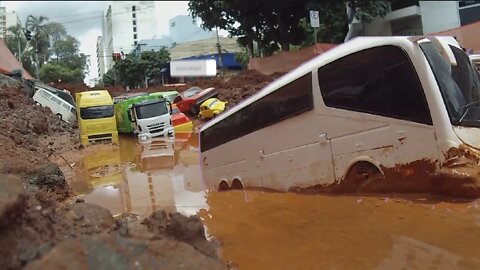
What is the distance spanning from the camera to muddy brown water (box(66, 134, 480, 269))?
472 cm

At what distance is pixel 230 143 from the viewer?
10.5 meters

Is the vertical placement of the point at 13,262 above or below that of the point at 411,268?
above

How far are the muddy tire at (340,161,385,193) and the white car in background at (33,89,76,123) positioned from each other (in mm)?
27759

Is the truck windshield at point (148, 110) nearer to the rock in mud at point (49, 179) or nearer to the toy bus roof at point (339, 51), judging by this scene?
the rock in mud at point (49, 179)

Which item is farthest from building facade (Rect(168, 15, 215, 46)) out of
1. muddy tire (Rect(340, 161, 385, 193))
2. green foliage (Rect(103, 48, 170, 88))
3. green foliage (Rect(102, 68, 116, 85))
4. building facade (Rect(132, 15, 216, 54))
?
muddy tire (Rect(340, 161, 385, 193))

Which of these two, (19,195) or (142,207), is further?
(142,207)

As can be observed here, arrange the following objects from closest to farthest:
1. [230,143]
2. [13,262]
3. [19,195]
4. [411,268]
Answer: [13,262], [19,195], [411,268], [230,143]

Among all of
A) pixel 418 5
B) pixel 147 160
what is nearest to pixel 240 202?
pixel 147 160

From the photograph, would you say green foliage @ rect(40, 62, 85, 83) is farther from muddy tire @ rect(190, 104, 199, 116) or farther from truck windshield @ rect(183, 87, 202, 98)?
muddy tire @ rect(190, 104, 199, 116)

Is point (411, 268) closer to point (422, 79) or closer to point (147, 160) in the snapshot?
point (422, 79)

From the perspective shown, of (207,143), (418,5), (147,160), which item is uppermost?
(418,5)

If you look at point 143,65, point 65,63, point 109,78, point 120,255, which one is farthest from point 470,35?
point 65,63

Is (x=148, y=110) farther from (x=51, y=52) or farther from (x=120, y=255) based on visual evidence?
(x=51, y=52)

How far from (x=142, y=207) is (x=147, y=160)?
9.73m
